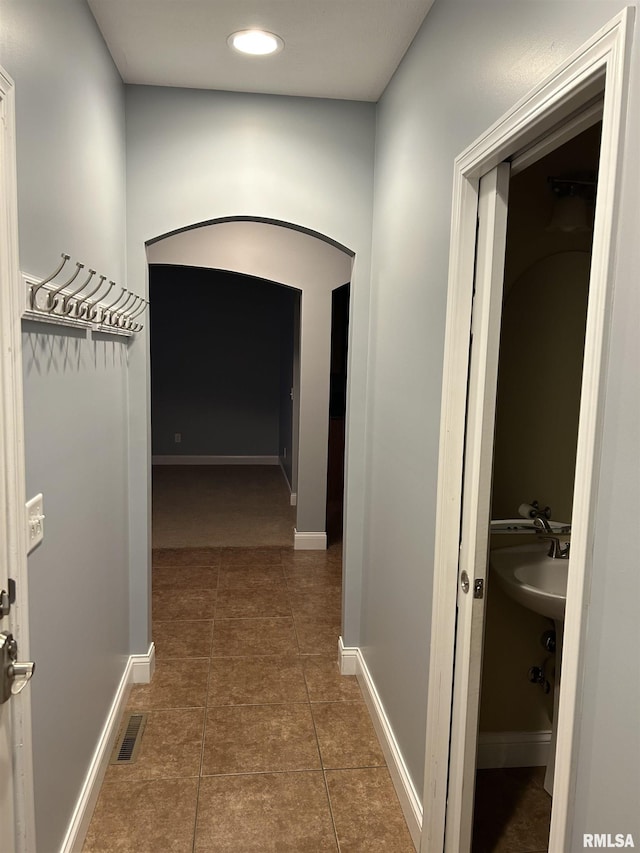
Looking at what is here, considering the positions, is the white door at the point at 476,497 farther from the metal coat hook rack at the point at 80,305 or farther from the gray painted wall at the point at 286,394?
the gray painted wall at the point at 286,394

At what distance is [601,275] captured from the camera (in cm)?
104

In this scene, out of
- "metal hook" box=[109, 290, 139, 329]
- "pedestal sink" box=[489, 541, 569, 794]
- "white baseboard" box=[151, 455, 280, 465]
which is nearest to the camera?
"pedestal sink" box=[489, 541, 569, 794]

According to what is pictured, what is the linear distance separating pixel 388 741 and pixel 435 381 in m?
1.44

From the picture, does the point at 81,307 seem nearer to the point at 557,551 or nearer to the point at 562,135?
the point at 562,135

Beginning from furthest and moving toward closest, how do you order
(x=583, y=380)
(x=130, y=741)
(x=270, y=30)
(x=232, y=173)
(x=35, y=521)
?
(x=232, y=173) < (x=130, y=741) < (x=270, y=30) < (x=35, y=521) < (x=583, y=380)

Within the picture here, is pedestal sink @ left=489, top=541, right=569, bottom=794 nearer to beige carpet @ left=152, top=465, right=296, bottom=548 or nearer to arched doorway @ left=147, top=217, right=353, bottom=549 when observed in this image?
arched doorway @ left=147, top=217, right=353, bottom=549

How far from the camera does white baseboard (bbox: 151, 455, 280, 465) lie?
8586 millimetres

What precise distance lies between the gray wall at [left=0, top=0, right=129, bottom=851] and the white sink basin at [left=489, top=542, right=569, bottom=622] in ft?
4.60

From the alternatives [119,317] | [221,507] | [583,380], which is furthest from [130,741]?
[221,507]

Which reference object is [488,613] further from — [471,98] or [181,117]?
[181,117]

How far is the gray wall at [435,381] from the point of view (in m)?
1.01

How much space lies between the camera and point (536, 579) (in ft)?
7.38

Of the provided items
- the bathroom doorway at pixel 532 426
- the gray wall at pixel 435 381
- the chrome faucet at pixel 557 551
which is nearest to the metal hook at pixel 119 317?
the gray wall at pixel 435 381

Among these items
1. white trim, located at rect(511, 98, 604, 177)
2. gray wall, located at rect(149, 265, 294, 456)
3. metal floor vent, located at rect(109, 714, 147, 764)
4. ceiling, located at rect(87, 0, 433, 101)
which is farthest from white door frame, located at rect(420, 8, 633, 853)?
gray wall, located at rect(149, 265, 294, 456)
